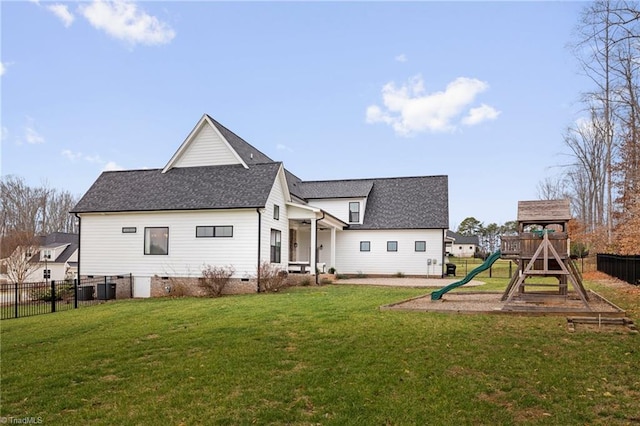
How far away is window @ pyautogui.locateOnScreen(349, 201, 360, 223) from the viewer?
27562 millimetres

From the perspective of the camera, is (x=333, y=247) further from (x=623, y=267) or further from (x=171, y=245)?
(x=623, y=267)

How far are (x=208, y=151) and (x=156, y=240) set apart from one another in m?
5.25

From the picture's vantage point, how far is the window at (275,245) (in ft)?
65.7

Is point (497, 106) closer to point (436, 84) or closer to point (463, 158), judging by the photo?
point (436, 84)

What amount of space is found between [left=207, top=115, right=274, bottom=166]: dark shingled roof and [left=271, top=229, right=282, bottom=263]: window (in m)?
4.08

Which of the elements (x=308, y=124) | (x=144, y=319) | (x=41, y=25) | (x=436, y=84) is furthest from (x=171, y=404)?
(x=308, y=124)

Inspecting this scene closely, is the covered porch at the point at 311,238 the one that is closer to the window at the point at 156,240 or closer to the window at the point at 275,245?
the window at the point at 275,245

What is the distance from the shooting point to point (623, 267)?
60.4ft

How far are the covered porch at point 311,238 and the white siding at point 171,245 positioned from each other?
3.90m

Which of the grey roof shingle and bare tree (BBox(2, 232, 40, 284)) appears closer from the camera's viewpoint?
the grey roof shingle

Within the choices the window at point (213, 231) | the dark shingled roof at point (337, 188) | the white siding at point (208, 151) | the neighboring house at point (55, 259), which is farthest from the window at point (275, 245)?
the neighboring house at point (55, 259)

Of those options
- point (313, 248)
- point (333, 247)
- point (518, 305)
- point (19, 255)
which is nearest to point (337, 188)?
point (333, 247)
